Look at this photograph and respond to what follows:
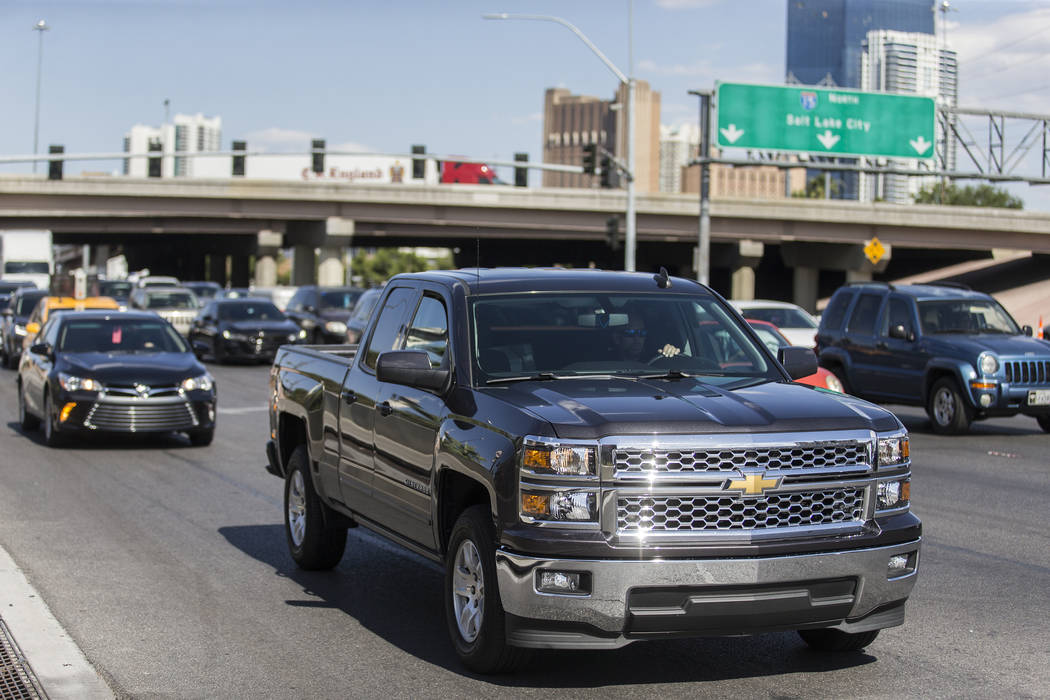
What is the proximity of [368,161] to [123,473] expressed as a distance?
94339 mm

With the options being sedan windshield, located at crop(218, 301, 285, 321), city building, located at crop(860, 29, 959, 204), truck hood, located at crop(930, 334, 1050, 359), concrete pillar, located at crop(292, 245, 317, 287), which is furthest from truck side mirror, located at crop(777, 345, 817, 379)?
concrete pillar, located at crop(292, 245, 317, 287)

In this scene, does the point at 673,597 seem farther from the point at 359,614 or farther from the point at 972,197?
the point at 972,197

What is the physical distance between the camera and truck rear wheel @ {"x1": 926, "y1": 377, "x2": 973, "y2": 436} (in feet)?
57.3

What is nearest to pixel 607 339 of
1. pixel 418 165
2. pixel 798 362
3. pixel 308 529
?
pixel 798 362

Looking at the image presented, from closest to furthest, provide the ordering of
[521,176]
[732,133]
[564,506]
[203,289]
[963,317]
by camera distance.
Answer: [564,506], [963,317], [732,133], [203,289], [521,176]

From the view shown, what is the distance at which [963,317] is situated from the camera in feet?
60.6

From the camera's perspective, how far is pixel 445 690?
19.5 ft

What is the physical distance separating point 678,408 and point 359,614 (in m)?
2.66

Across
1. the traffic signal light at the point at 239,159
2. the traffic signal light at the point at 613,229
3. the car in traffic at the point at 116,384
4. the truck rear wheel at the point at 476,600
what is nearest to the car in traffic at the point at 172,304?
the traffic signal light at the point at 239,159

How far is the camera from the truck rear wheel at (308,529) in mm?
8586

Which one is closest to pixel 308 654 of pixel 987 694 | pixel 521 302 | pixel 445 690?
pixel 445 690

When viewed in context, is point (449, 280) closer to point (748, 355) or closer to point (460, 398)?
point (460, 398)

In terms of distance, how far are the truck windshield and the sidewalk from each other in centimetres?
225

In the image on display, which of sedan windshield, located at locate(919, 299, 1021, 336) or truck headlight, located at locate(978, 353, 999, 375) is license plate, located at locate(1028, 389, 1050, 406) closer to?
truck headlight, located at locate(978, 353, 999, 375)
